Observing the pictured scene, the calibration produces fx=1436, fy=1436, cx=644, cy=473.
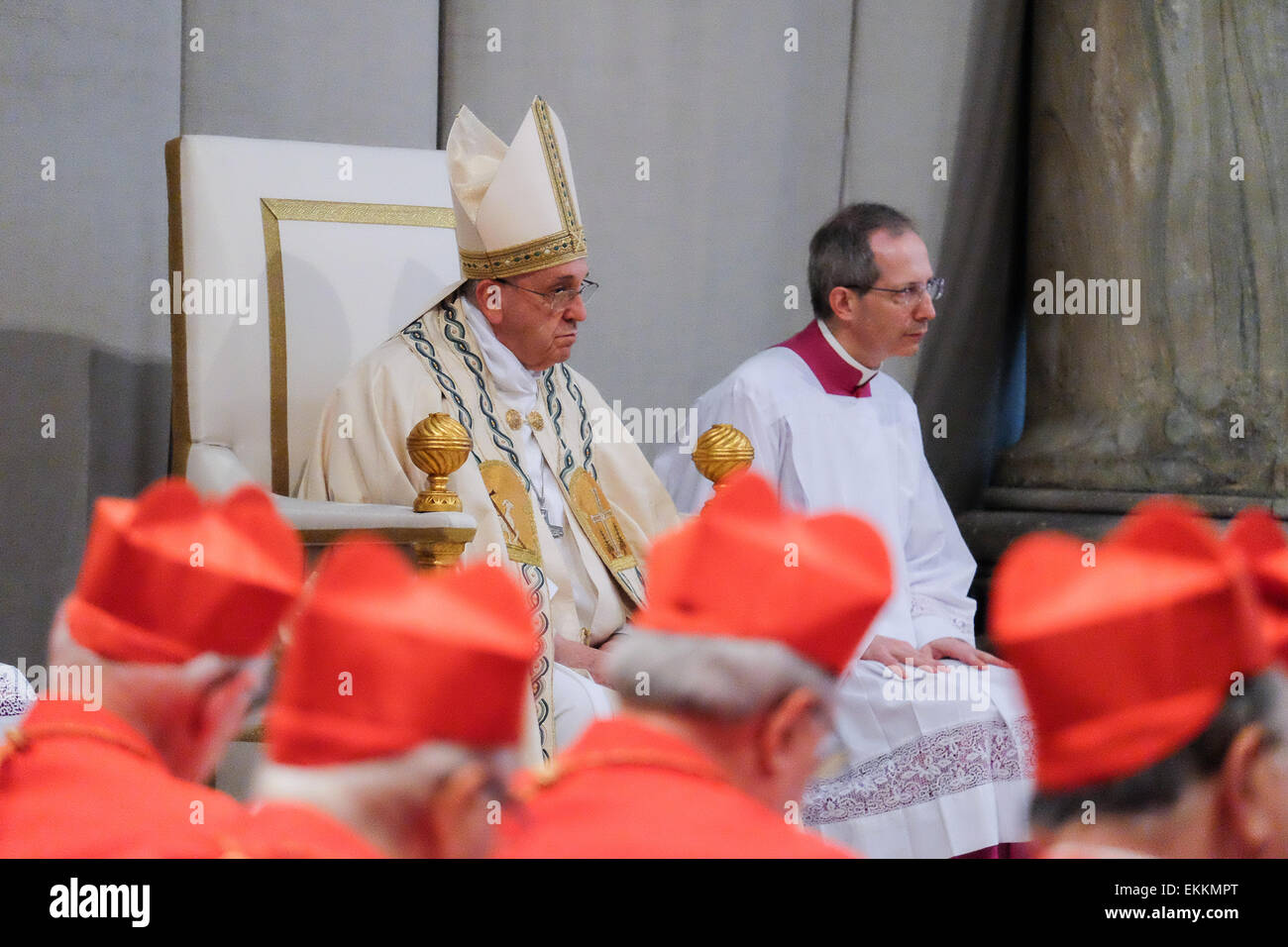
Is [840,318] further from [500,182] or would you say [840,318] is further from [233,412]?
[233,412]

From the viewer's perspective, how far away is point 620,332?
15.6ft

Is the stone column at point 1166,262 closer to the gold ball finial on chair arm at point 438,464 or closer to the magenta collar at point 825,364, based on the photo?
the magenta collar at point 825,364

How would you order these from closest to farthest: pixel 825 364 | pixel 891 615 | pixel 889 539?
1. pixel 891 615
2. pixel 889 539
3. pixel 825 364

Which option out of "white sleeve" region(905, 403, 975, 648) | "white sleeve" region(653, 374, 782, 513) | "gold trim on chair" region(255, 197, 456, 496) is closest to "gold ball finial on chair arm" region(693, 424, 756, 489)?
"white sleeve" region(653, 374, 782, 513)

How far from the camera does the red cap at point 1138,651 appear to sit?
0.91 m

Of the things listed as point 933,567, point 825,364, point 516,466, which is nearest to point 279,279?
point 516,466

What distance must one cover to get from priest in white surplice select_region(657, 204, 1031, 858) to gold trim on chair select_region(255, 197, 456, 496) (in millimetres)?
1083

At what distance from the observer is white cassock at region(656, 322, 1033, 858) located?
3.43 meters

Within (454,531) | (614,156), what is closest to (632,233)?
(614,156)

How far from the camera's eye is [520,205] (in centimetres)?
312

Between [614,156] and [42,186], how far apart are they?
1782 mm

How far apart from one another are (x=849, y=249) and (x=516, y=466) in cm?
133

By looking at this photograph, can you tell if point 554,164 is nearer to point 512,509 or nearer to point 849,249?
point 512,509

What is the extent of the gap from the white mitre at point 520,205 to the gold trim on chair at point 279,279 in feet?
1.28
